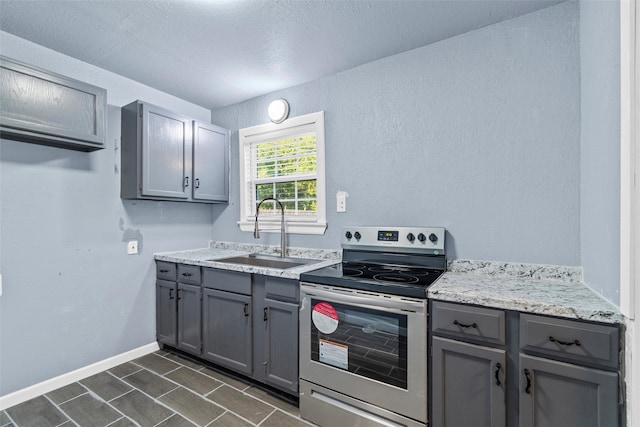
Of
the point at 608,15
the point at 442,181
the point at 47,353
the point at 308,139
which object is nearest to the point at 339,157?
the point at 308,139

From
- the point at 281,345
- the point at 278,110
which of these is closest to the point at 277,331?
the point at 281,345

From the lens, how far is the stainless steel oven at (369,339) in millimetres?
1544

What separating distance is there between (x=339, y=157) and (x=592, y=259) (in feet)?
5.64

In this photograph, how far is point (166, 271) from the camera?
108 inches

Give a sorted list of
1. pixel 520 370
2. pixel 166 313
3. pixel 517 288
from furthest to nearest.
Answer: pixel 166 313
pixel 517 288
pixel 520 370

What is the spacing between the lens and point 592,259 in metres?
1.50

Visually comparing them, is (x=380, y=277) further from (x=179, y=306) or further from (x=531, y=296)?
(x=179, y=306)

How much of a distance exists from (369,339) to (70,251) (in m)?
2.30

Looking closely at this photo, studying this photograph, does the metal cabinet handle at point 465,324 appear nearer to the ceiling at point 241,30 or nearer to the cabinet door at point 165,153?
the ceiling at point 241,30

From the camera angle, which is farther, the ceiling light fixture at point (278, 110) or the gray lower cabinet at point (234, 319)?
the ceiling light fixture at point (278, 110)

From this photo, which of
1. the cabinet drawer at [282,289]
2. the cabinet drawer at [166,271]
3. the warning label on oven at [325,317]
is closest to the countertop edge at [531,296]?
the warning label on oven at [325,317]

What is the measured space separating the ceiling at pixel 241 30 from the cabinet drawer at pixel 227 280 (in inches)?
64.4

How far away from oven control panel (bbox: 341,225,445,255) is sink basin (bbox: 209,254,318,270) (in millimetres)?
415

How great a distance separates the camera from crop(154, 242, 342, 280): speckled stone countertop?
2.05m
